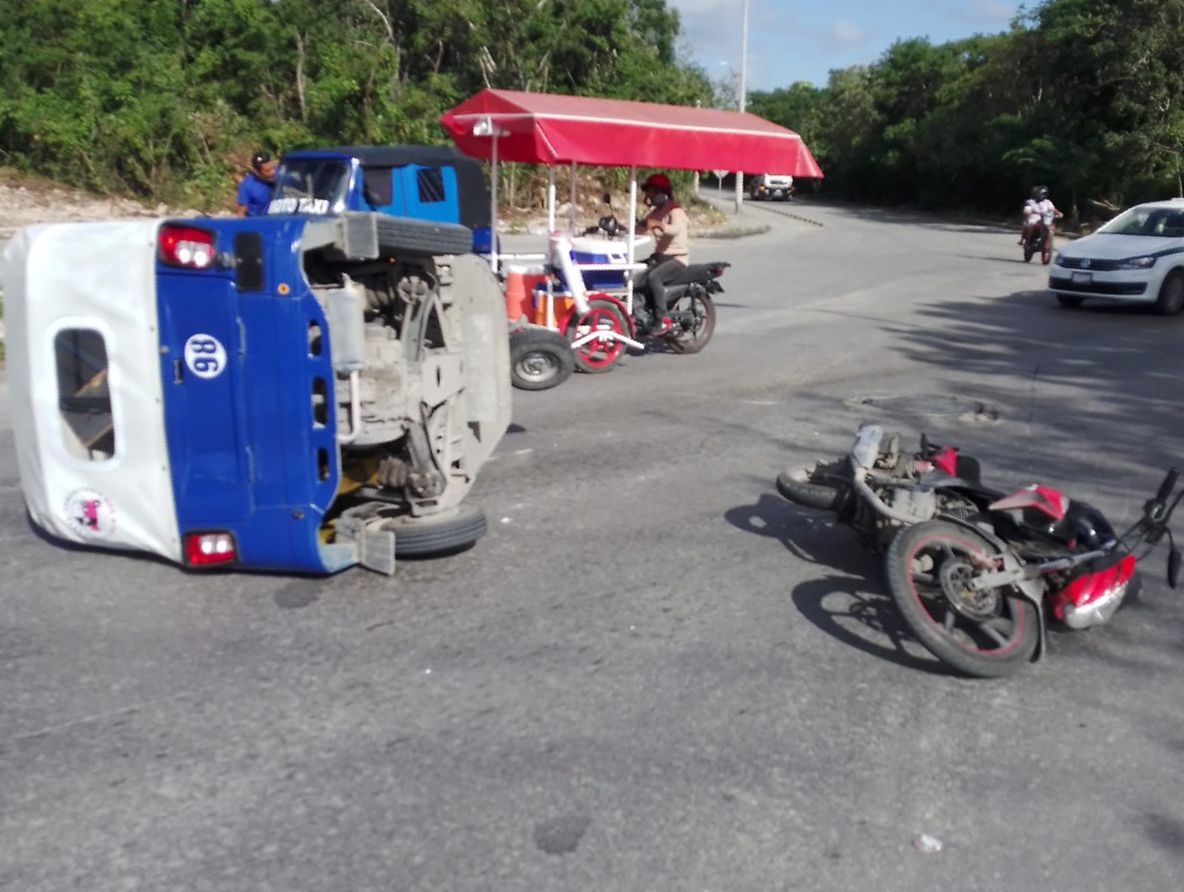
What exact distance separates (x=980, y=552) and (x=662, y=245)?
813 cm

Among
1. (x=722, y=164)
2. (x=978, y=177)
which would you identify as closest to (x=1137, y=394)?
(x=722, y=164)

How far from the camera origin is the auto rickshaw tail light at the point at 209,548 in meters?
5.34

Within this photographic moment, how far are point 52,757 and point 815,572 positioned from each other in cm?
355

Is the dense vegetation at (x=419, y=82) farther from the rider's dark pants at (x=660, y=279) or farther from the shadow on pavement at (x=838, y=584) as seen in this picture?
the shadow on pavement at (x=838, y=584)

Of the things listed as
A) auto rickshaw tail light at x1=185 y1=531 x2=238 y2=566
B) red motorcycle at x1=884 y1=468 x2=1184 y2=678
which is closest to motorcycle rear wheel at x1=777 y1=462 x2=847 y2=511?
red motorcycle at x1=884 y1=468 x2=1184 y2=678

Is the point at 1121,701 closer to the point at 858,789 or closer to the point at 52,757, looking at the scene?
the point at 858,789

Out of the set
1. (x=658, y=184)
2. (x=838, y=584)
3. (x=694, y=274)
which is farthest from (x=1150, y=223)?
(x=838, y=584)

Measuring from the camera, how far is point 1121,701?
479cm

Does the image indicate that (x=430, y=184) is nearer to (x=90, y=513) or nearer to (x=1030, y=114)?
(x=90, y=513)

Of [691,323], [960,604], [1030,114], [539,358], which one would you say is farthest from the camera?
[1030,114]

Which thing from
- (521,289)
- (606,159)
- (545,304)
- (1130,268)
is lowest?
(1130,268)

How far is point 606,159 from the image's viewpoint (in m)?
12.0

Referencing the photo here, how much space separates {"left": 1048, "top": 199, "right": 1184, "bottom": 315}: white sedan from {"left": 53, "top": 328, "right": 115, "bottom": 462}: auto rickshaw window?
1517 centimetres

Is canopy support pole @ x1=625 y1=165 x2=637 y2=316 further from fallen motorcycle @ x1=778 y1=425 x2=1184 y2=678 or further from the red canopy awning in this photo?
fallen motorcycle @ x1=778 y1=425 x2=1184 y2=678
